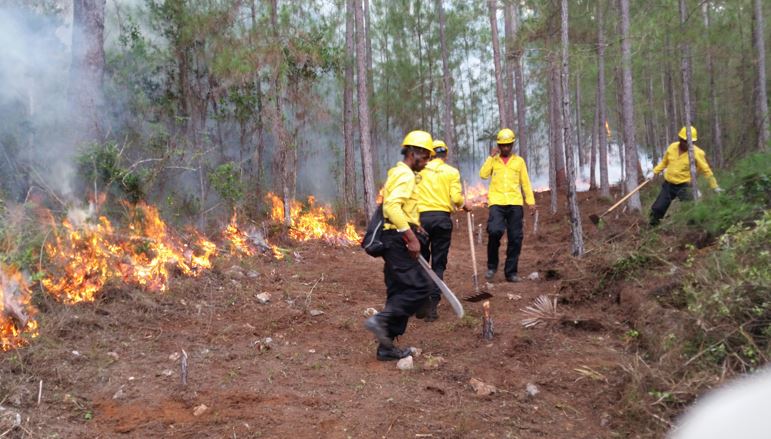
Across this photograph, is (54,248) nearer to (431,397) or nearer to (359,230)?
(431,397)

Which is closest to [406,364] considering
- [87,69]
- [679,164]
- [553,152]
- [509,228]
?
[509,228]

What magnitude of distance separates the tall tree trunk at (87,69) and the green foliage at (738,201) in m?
9.17

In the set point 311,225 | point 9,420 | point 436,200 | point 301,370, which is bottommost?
point 301,370

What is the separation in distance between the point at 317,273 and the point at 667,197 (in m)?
5.63

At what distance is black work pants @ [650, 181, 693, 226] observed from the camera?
8.08m

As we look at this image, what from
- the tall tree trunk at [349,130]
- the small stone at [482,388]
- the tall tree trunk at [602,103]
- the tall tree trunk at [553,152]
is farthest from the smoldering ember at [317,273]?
the tall tree trunk at [553,152]

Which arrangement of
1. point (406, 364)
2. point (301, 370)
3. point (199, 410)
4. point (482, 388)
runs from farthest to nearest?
point (301, 370) < point (406, 364) < point (482, 388) < point (199, 410)

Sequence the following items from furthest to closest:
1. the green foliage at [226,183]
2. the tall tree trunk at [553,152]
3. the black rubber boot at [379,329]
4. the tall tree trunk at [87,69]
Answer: the tall tree trunk at [553,152] < the green foliage at [226,183] < the tall tree trunk at [87,69] < the black rubber boot at [379,329]

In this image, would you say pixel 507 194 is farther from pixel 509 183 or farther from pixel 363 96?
pixel 363 96

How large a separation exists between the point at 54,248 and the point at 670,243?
7.25 m

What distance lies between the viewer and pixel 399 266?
473 centimetres

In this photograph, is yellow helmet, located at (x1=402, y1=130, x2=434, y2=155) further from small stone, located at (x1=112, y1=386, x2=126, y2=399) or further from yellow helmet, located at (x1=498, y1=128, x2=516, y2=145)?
→ small stone, located at (x1=112, y1=386, x2=126, y2=399)

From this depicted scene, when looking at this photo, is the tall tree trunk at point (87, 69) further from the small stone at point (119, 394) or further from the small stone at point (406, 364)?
the small stone at point (406, 364)

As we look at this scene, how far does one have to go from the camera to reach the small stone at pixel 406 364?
446 centimetres
